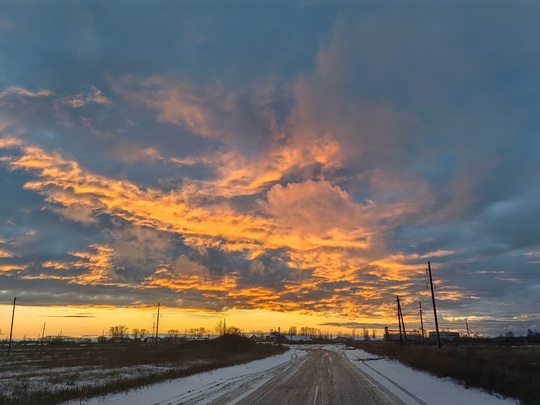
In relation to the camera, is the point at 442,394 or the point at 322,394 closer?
the point at 322,394

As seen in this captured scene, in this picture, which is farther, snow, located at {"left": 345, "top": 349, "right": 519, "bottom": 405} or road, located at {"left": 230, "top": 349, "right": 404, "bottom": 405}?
snow, located at {"left": 345, "top": 349, "right": 519, "bottom": 405}

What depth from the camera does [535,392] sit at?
17.0 meters

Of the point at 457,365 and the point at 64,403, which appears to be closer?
the point at 64,403

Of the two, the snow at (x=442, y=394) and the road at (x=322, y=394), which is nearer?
the road at (x=322, y=394)

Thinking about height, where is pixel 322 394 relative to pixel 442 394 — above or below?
above

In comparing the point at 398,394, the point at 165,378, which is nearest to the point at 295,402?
the point at 398,394

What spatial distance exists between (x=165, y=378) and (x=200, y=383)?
11.3 feet

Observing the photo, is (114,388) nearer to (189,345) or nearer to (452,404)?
(452,404)

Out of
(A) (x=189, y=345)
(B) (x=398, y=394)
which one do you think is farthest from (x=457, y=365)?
(A) (x=189, y=345)

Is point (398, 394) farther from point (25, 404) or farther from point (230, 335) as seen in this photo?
point (230, 335)

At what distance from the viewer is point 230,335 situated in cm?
10244

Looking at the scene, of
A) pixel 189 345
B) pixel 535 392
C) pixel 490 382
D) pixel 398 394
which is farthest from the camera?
pixel 189 345

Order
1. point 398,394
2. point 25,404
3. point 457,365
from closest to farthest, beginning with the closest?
1. point 25,404
2. point 398,394
3. point 457,365

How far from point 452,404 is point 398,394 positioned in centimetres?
324
